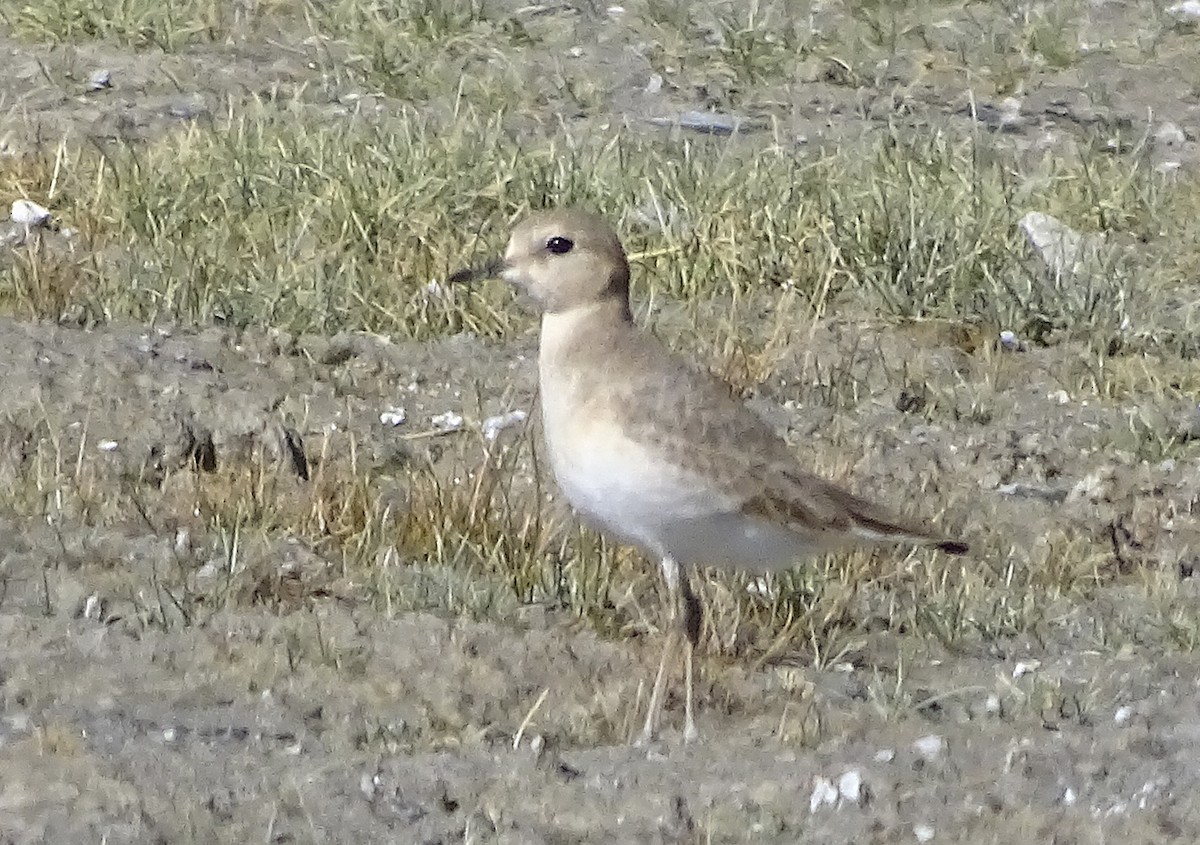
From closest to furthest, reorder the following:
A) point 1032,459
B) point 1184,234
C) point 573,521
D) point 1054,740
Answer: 1. point 1054,740
2. point 573,521
3. point 1032,459
4. point 1184,234

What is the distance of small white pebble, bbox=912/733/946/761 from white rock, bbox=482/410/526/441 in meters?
2.09

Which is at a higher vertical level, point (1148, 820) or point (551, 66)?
point (1148, 820)

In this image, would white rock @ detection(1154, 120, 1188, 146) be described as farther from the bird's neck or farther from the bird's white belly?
the bird's white belly

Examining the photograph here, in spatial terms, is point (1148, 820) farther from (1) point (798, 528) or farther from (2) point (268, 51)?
(2) point (268, 51)

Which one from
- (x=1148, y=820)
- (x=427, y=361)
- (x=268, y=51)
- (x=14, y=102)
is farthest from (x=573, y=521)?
(x=268, y=51)

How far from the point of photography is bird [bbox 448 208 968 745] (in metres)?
4.63

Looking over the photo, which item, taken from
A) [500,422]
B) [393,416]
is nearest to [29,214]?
[393,416]

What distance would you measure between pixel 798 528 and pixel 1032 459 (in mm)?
1878

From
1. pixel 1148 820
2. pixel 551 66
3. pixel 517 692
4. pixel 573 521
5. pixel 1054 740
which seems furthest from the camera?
pixel 551 66

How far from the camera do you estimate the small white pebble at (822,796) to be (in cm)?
407

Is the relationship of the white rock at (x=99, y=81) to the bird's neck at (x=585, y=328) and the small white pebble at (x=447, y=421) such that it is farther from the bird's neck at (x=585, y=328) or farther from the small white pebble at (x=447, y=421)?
the bird's neck at (x=585, y=328)

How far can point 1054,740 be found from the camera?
4.47 meters

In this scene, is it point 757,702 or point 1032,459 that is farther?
point 1032,459

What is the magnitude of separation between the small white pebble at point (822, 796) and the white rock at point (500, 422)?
2.35 metres
